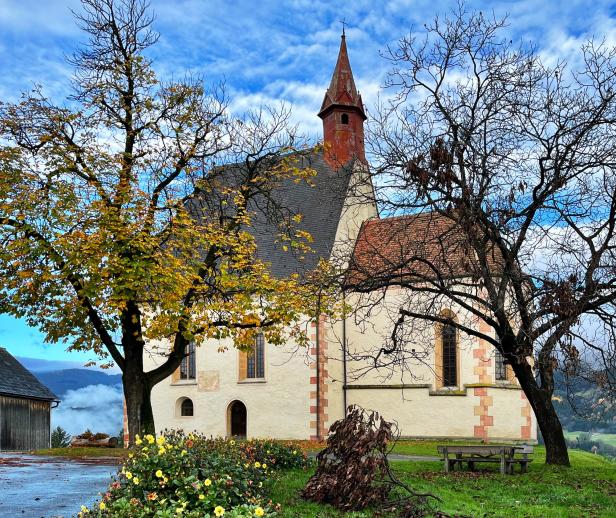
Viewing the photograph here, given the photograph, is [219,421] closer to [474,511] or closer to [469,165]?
[469,165]

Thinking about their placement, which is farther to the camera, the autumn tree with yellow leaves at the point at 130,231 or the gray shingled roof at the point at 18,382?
the gray shingled roof at the point at 18,382

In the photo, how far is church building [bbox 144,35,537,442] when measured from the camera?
96.2 feet

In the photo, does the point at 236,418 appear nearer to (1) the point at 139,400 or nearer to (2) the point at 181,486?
(1) the point at 139,400

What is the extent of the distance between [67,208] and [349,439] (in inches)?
433

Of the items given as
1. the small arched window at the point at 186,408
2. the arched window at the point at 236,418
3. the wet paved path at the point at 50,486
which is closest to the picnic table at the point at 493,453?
the wet paved path at the point at 50,486

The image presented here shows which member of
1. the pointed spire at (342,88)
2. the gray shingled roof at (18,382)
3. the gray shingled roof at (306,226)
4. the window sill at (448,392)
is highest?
the pointed spire at (342,88)

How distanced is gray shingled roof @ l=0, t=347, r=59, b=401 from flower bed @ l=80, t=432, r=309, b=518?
27.5 m

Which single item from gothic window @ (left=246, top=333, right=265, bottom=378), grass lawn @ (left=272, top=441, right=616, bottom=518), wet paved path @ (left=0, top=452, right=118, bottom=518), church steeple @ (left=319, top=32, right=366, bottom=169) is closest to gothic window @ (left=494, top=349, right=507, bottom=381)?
gothic window @ (left=246, top=333, right=265, bottom=378)

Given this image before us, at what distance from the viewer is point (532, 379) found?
1784 centimetres

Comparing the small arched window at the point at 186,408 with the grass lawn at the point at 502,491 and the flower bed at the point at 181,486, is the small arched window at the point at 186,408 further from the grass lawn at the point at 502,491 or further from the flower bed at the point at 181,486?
the flower bed at the point at 181,486

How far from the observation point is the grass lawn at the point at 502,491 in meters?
10.8

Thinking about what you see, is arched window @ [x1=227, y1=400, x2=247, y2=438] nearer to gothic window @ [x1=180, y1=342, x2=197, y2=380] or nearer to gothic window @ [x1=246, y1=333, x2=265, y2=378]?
gothic window @ [x1=246, y1=333, x2=265, y2=378]

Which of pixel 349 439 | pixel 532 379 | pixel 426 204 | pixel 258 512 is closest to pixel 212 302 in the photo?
pixel 426 204

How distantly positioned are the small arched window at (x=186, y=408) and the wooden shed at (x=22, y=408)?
831 centimetres
